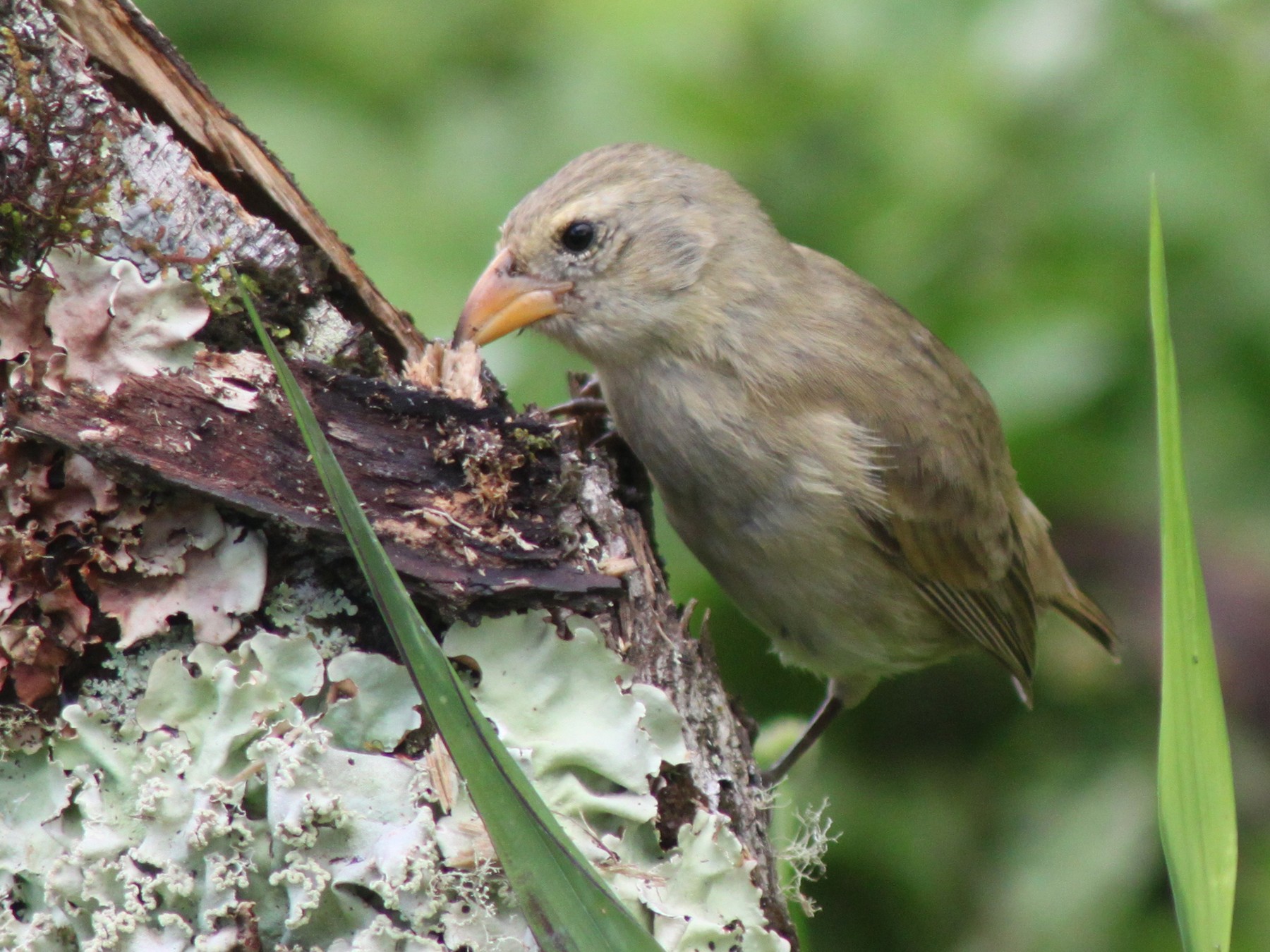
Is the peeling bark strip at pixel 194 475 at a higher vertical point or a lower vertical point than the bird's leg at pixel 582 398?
lower

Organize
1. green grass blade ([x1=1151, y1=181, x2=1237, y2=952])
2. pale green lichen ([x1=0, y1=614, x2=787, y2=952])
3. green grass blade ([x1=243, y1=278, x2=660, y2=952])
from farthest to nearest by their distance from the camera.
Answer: pale green lichen ([x1=0, y1=614, x2=787, y2=952]), green grass blade ([x1=1151, y1=181, x2=1237, y2=952]), green grass blade ([x1=243, y1=278, x2=660, y2=952])

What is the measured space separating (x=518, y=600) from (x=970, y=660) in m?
2.53

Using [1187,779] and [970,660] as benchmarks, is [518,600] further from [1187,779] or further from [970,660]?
[970,660]

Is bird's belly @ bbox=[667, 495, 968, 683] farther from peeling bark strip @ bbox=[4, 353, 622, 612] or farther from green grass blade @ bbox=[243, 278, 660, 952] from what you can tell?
green grass blade @ bbox=[243, 278, 660, 952]

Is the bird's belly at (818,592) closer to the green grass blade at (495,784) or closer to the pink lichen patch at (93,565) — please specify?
the pink lichen patch at (93,565)

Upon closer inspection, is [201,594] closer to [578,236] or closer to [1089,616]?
[578,236]

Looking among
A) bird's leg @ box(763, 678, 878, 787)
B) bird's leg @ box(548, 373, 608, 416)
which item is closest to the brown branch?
bird's leg @ box(548, 373, 608, 416)

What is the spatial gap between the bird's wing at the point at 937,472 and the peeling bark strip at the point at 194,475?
124 cm

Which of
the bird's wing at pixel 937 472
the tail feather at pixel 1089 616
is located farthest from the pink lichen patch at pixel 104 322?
the tail feather at pixel 1089 616

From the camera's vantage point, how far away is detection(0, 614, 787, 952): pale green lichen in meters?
1.82

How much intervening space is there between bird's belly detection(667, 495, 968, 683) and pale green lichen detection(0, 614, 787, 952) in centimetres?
121

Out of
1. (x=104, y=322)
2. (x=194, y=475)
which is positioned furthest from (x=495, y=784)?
(x=104, y=322)

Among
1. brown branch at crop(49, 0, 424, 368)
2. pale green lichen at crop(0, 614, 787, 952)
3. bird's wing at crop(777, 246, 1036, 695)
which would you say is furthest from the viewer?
bird's wing at crop(777, 246, 1036, 695)

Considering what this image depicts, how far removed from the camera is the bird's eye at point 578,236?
10.3 feet
